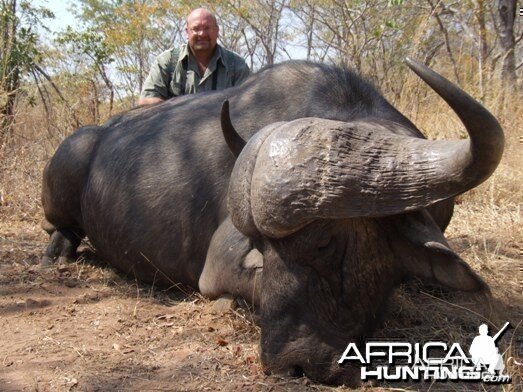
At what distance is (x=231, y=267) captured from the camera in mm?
3404

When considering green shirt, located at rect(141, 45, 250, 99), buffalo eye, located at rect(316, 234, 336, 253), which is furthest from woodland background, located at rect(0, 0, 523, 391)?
green shirt, located at rect(141, 45, 250, 99)

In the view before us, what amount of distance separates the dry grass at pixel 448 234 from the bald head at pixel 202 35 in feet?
7.98

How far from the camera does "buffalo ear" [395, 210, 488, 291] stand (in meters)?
2.33

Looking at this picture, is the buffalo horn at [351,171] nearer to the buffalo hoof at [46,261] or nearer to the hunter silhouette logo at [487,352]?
the hunter silhouette logo at [487,352]

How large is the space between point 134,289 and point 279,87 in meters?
1.79

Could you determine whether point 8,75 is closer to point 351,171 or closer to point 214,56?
point 214,56

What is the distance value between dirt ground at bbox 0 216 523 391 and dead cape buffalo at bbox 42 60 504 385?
18cm

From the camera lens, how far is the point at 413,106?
768 cm

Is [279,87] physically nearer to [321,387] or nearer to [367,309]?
[367,309]

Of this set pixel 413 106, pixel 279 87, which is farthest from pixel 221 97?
pixel 413 106

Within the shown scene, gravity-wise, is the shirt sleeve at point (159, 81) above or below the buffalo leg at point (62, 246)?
above

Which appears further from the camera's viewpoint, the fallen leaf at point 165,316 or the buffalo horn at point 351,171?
the fallen leaf at point 165,316

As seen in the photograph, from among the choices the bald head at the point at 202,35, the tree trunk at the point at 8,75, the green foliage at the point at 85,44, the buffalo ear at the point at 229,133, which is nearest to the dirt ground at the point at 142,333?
the buffalo ear at the point at 229,133

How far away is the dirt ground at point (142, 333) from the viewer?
2719mm
